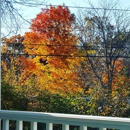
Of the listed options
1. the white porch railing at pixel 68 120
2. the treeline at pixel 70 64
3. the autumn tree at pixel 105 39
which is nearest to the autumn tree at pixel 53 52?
the treeline at pixel 70 64

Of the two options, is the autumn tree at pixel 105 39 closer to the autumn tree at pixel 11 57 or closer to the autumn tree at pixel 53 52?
the autumn tree at pixel 53 52

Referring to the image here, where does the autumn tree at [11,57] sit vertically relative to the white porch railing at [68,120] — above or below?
above

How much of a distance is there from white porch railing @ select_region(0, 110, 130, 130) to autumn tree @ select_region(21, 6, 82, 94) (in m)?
0.67

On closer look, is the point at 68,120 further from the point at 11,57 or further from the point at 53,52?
the point at 11,57

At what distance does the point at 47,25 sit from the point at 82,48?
45cm

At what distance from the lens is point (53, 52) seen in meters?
2.46

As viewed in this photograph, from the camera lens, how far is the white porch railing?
59.9 inches

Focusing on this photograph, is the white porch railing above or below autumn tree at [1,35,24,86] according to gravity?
below

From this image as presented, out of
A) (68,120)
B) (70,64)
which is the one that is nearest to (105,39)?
(70,64)

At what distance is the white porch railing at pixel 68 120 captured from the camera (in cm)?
152

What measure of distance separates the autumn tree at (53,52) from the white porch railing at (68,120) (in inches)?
26.5

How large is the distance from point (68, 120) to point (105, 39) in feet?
3.32

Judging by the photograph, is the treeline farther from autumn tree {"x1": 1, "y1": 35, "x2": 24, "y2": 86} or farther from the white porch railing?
the white porch railing

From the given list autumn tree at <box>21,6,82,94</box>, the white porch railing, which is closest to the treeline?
autumn tree at <box>21,6,82,94</box>
